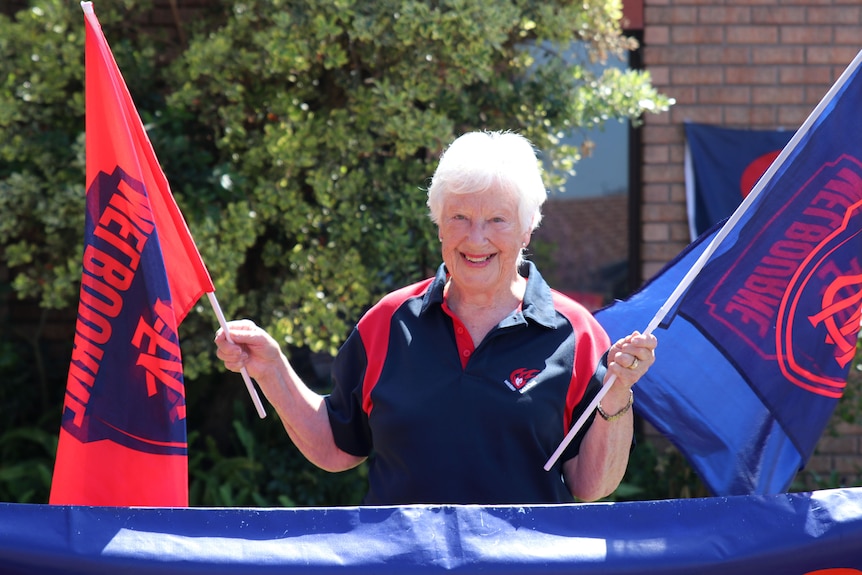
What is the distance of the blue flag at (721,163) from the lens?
21.4ft

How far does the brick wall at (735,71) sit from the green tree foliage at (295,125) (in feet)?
3.72

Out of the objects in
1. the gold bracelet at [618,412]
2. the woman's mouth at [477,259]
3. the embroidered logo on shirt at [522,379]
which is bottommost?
the gold bracelet at [618,412]

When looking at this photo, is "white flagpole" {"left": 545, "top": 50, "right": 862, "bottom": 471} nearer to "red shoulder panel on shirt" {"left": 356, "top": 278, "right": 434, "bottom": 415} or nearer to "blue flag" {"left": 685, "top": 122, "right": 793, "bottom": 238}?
"red shoulder panel on shirt" {"left": 356, "top": 278, "right": 434, "bottom": 415}

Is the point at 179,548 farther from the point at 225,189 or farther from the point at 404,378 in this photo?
the point at 225,189

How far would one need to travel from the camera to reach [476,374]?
2791 mm

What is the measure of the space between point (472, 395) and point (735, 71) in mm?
4530

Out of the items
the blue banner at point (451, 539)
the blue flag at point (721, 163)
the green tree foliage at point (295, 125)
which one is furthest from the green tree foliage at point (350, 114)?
the blue banner at point (451, 539)

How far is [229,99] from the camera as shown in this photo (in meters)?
5.31

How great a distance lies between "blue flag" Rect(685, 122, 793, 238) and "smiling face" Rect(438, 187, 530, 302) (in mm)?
3883

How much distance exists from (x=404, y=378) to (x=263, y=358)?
15.9 inches

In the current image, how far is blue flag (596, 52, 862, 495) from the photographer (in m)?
2.88

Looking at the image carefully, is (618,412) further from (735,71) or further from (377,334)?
(735,71)

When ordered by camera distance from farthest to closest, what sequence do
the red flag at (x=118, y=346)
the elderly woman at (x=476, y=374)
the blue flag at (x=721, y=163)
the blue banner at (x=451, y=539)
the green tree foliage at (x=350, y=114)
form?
the blue flag at (x=721, y=163)
the green tree foliage at (x=350, y=114)
the red flag at (x=118, y=346)
the elderly woman at (x=476, y=374)
the blue banner at (x=451, y=539)

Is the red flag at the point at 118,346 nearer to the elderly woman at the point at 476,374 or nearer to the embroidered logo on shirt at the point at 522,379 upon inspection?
the elderly woman at the point at 476,374
